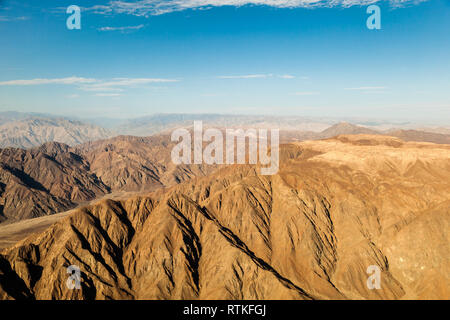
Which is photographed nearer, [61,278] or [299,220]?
[61,278]

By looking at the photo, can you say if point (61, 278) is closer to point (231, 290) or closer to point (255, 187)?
point (231, 290)

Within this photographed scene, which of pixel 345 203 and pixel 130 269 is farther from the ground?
pixel 345 203

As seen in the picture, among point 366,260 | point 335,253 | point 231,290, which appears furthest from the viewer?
point 335,253

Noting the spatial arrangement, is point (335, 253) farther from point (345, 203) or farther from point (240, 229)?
point (240, 229)

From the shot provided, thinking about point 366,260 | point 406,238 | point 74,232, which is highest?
point 74,232
